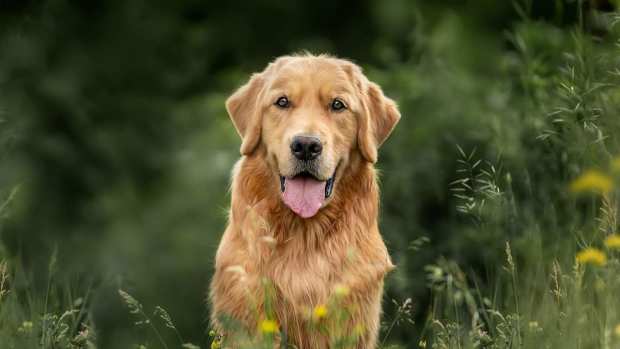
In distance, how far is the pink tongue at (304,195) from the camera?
15.6 feet

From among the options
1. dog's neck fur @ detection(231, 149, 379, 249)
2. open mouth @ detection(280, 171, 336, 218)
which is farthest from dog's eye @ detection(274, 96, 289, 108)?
open mouth @ detection(280, 171, 336, 218)

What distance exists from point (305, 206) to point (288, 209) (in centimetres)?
13

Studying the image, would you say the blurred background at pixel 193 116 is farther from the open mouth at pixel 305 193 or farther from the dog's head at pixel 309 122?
the open mouth at pixel 305 193

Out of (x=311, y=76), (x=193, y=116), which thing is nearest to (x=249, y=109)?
(x=311, y=76)

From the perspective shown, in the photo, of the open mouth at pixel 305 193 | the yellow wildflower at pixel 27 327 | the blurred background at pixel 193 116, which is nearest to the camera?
the yellow wildflower at pixel 27 327

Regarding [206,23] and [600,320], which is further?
[206,23]

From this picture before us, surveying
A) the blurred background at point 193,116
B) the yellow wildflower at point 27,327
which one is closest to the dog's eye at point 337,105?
the yellow wildflower at point 27,327

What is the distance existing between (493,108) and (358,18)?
3382mm

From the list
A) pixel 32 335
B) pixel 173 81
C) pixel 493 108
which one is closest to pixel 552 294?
pixel 32 335

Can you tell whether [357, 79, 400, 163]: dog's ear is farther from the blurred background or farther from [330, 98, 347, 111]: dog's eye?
the blurred background

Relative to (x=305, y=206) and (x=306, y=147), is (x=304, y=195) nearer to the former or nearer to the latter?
(x=305, y=206)

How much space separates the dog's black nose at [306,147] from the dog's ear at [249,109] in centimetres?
40

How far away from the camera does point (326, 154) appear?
15.3 feet

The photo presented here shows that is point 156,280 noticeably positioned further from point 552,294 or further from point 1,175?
point 552,294
